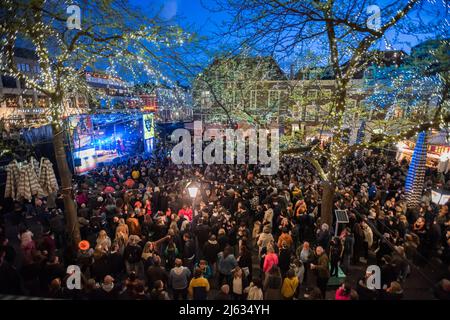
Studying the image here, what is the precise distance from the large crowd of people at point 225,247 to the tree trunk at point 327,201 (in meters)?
0.24

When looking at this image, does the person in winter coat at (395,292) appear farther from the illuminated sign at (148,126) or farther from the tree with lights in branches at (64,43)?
the illuminated sign at (148,126)

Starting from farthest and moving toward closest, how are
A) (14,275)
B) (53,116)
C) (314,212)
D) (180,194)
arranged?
(180,194)
(314,212)
(53,116)
(14,275)

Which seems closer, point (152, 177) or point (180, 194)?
point (180, 194)

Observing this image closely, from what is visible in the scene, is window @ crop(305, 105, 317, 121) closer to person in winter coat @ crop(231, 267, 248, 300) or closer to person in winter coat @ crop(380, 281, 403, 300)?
person in winter coat @ crop(380, 281, 403, 300)

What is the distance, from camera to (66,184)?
6.92 m

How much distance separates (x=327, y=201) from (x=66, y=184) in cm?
704

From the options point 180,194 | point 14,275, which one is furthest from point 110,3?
point 180,194

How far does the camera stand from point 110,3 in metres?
5.27

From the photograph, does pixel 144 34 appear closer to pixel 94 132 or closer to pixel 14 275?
pixel 14 275

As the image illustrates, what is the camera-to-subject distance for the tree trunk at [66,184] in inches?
264

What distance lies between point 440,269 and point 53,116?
10477 mm

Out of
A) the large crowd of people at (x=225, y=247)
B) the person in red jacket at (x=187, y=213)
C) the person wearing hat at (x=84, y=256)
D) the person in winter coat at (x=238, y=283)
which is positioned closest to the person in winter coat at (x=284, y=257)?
the large crowd of people at (x=225, y=247)

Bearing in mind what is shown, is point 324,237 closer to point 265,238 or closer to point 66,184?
point 265,238

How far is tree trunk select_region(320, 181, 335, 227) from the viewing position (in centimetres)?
672
